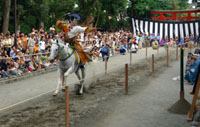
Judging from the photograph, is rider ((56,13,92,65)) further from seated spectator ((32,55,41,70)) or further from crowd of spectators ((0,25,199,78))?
seated spectator ((32,55,41,70))

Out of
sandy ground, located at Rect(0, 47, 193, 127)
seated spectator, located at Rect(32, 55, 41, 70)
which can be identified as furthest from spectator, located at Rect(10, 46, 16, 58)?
sandy ground, located at Rect(0, 47, 193, 127)

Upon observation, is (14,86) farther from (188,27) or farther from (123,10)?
(123,10)

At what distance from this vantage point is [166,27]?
27.1 metres

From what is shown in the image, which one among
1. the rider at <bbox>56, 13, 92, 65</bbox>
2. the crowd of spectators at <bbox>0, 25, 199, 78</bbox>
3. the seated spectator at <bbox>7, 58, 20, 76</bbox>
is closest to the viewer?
the rider at <bbox>56, 13, 92, 65</bbox>

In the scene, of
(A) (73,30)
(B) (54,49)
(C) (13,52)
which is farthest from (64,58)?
(C) (13,52)

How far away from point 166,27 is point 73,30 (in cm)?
1776

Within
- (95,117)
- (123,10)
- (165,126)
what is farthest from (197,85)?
(123,10)

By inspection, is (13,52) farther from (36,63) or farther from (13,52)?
(36,63)

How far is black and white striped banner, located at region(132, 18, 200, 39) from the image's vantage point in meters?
25.9

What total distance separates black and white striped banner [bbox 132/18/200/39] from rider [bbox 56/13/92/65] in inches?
584

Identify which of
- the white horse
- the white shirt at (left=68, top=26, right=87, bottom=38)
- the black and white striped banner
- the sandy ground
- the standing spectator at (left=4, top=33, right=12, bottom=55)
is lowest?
the sandy ground

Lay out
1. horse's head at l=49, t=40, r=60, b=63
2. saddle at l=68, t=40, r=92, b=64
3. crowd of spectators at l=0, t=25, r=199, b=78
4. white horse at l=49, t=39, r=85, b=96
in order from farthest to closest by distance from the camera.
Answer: crowd of spectators at l=0, t=25, r=199, b=78 < saddle at l=68, t=40, r=92, b=64 < white horse at l=49, t=39, r=85, b=96 < horse's head at l=49, t=40, r=60, b=63

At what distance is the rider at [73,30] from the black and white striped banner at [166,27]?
1484 centimetres

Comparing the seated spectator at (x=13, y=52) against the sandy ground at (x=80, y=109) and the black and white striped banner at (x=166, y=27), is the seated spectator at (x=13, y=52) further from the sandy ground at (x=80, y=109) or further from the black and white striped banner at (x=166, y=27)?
the black and white striped banner at (x=166, y=27)
